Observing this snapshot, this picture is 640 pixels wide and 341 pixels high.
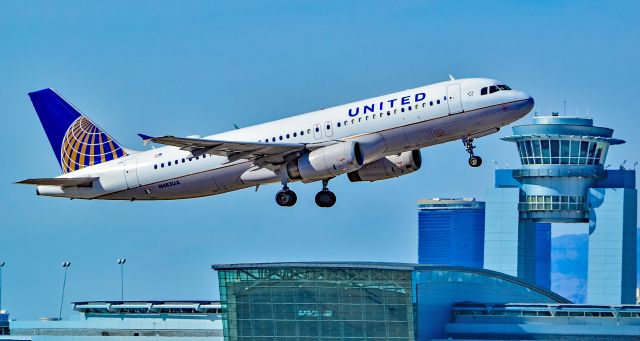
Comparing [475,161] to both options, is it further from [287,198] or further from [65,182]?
[65,182]

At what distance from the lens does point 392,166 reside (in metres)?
114

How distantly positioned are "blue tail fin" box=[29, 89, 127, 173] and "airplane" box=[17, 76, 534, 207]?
0.85m

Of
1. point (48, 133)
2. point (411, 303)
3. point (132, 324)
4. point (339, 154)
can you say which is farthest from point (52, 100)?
point (132, 324)

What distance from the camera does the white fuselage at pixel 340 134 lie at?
10756 centimetres

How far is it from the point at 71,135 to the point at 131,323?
53.8 meters

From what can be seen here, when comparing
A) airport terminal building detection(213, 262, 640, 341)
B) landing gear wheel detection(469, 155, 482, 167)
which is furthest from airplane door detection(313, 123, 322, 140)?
airport terminal building detection(213, 262, 640, 341)

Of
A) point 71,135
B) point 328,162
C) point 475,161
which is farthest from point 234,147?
point 71,135

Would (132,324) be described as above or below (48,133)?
below

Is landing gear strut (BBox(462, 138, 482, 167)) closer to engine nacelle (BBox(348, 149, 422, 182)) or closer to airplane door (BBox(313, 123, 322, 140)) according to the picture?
engine nacelle (BBox(348, 149, 422, 182))

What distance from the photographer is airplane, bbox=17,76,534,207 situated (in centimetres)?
10769

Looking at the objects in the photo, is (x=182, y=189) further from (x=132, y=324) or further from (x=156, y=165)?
(x=132, y=324)

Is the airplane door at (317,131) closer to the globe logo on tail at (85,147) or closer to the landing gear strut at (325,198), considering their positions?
the landing gear strut at (325,198)

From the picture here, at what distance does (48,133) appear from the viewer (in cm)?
12875

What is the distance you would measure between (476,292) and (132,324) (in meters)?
35.4
